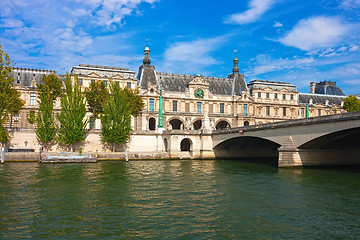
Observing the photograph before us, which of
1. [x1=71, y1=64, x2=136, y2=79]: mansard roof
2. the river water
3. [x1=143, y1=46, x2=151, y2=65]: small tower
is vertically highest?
[x1=143, y1=46, x2=151, y2=65]: small tower

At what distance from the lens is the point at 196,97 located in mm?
87312

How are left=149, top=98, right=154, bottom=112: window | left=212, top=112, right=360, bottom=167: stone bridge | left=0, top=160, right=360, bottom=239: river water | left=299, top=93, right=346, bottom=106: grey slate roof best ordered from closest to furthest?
left=0, top=160, right=360, bottom=239: river water, left=212, top=112, right=360, bottom=167: stone bridge, left=149, top=98, right=154, bottom=112: window, left=299, top=93, right=346, bottom=106: grey slate roof

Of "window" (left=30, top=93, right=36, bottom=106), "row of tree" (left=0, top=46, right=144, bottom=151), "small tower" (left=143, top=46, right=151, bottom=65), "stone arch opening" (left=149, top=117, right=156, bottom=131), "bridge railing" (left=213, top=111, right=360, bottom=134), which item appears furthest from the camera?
"small tower" (left=143, top=46, right=151, bottom=65)

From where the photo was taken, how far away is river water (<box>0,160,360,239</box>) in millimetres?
17375

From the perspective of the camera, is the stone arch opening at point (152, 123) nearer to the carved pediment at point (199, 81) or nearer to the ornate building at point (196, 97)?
the ornate building at point (196, 97)

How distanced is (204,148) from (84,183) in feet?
116

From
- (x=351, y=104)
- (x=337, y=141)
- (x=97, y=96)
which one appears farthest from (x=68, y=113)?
(x=351, y=104)

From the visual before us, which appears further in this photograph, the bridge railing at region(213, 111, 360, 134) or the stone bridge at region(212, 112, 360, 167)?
the stone bridge at region(212, 112, 360, 167)

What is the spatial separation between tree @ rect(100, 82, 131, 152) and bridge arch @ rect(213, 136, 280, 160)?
60.1 ft

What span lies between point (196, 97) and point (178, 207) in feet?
217

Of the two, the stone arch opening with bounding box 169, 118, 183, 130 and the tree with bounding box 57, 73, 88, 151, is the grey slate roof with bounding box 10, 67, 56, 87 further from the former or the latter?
the stone arch opening with bounding box 169, 118, 183, 130

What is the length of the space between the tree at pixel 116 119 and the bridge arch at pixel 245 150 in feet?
60.1

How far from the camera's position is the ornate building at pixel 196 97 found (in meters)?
77.6

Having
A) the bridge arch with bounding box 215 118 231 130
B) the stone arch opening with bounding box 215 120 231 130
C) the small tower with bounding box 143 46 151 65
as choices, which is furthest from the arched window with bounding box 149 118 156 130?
the stone arch opening with bounding box 215 120 231 130
